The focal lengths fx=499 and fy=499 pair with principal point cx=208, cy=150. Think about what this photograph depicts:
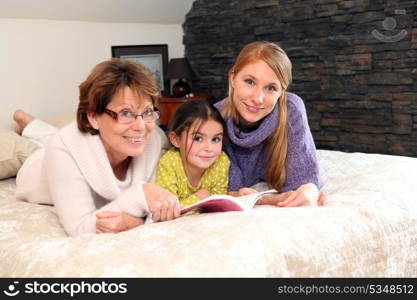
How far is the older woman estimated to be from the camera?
135 centimetres

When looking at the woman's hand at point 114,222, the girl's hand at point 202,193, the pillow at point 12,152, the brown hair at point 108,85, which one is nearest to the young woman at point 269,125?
the girl's hand at point 202,193

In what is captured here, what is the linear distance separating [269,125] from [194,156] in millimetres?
271

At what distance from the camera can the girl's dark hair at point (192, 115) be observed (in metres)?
1.67

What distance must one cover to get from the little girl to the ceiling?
6.40 feet

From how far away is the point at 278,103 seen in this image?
1.71 meters

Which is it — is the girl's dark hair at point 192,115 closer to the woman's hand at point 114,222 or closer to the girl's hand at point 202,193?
the girl's hand at point 202,193

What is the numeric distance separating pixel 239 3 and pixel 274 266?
136 inches

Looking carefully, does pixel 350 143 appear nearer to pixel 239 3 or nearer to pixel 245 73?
pixel 239 3

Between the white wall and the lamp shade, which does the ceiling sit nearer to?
the white wall

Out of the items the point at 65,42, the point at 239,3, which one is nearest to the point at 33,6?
the point at 65,42

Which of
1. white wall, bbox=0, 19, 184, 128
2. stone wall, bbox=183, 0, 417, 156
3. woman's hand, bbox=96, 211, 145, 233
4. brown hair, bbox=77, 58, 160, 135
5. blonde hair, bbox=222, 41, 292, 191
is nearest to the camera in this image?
woman's hand, bbox=96, 211, 145, 233

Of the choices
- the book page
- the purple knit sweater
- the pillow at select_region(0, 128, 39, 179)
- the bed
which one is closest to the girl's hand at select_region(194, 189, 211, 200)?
the purple knit sweater
